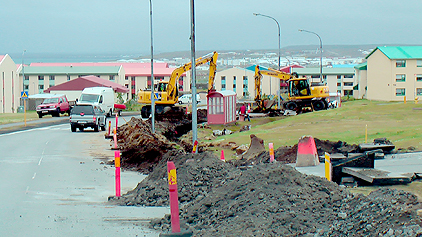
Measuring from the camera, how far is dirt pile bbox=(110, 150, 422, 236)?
750 centimetres

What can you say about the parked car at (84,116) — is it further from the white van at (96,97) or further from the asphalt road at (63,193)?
the white van at (96,97)

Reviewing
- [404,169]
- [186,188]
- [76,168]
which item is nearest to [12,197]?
[186,188]

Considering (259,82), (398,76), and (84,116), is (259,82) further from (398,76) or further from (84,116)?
(398,76)

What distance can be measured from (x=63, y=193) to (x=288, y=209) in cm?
718

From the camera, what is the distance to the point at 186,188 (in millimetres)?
12203

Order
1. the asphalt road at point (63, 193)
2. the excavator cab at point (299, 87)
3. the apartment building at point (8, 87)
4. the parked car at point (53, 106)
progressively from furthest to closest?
the apartment building at point (8, 87)
the parked car at point (53, 106)
the excavator cab at point (299, 87)
the asphalt road at point (63, 193)

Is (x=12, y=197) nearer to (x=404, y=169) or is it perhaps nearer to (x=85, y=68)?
(x=404, y=169)

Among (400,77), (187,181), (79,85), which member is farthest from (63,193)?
(400,77)

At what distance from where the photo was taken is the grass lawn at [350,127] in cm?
2358

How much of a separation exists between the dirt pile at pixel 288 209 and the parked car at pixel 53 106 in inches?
1668

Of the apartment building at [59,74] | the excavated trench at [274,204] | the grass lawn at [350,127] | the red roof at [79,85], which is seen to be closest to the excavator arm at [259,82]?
the grass lawn at [350,127]

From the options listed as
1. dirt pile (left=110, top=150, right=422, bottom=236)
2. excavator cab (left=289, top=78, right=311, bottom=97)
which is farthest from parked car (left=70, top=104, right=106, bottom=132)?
dirt pile (left=110, top=150, right=422, bottom=236)

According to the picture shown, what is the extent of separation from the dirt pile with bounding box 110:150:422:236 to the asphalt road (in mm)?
Result: 877

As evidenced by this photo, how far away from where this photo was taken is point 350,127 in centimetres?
2934
